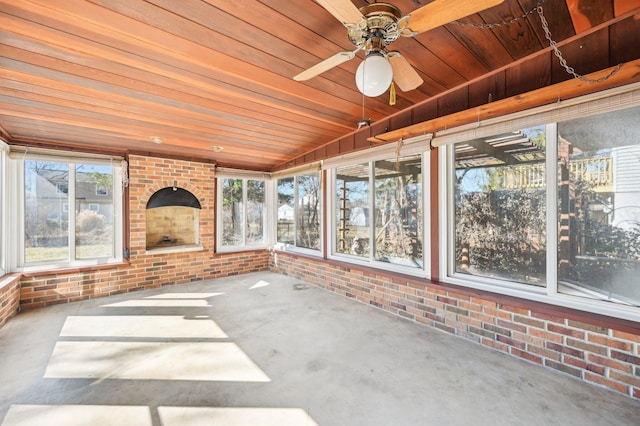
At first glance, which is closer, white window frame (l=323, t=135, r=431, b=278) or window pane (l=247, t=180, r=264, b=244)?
white window frame (l=323, t=135, r=431, b=278)

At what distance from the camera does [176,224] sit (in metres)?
6.00

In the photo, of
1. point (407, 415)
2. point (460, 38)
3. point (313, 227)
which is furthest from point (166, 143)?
point (407, 415)

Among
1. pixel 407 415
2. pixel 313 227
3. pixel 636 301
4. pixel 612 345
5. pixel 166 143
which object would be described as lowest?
pixel 407 415

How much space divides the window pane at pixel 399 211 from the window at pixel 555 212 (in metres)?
0.48

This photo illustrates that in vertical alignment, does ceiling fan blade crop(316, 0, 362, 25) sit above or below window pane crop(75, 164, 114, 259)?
above

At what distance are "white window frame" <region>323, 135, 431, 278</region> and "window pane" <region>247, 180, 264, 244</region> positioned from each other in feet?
6.71

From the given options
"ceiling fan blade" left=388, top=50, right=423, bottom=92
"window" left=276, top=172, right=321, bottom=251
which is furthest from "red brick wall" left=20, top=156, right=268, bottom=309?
"ceiling fan blade" left=388, top=50, right=423, bottom=92

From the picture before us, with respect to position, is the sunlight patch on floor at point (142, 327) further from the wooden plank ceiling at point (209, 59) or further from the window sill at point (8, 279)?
the wooden plank ceiling at point (209, 59)

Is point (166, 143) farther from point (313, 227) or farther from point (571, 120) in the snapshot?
point (571, 120)

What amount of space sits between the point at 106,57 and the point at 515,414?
3861 mm

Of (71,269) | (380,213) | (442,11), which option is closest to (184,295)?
(71,269)

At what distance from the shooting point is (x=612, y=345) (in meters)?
2.09

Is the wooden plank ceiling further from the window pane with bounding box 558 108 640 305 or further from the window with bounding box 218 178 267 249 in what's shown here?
the window with bounding box 218 178 267 249

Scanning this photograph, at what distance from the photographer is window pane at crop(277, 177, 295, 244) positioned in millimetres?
5980
